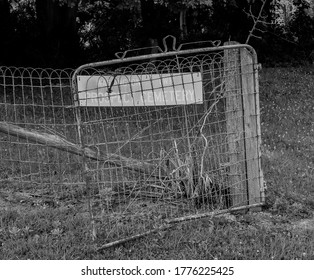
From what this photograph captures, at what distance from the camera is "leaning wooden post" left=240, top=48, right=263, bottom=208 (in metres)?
4.34

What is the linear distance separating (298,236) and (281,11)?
623 inches

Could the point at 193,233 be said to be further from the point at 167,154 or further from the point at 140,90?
the point at 140,90

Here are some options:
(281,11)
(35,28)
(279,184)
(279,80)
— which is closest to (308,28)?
(281,11)

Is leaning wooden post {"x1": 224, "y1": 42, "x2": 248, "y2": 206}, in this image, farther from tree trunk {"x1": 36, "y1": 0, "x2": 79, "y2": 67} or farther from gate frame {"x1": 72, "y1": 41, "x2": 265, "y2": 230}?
tree trunk {"x1": 36, "y1": 0, "x2": 79, "y2": 67}

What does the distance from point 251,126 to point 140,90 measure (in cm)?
104

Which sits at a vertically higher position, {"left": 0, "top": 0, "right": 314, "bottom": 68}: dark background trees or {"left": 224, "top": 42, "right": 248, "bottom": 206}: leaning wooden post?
{"left": 0, "top": 0, "right": 314, "bottom": 68}: dark background trees

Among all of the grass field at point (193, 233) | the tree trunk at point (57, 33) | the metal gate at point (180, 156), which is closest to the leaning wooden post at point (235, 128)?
the metal gate at point (180, 156)

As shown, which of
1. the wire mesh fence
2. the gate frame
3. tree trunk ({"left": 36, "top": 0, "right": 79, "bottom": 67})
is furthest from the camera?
tree trunk ({"left": 36, "top": 0, "right": 79, "bottom": 67})

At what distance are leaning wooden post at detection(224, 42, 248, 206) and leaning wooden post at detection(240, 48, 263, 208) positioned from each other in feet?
0.12

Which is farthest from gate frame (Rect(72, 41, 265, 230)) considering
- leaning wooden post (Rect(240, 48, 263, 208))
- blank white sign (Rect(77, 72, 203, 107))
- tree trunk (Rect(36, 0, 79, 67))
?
tree trunk (Rect(36, 0, 79, 67))

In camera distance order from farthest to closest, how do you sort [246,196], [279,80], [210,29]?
[210,29] < [279,80] < [246,196]

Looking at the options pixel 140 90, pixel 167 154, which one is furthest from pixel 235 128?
pixel 140 90

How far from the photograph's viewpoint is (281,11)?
61.1 ft

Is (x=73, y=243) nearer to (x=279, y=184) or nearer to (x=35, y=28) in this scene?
→ (x=279, y=184)
